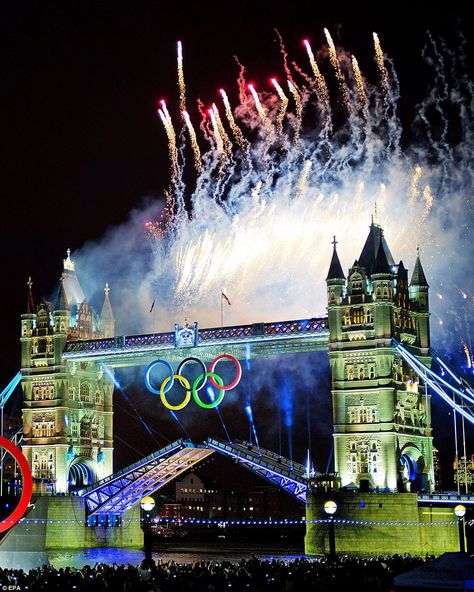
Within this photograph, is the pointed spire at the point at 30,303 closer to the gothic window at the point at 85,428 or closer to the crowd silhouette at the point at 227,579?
the gothic window at the point at 85,428

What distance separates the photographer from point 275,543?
106 metres

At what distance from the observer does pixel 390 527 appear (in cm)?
6469

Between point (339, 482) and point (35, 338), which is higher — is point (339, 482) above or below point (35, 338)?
below

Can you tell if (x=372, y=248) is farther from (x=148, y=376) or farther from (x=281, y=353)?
(x=148, y=376)

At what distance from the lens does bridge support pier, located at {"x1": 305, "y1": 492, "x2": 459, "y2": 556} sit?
64.3 m

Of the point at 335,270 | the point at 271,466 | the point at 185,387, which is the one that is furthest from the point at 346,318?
the point at 185,387

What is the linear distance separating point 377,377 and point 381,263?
6.71 meters

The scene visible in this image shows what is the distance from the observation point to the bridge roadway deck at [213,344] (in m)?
70.9

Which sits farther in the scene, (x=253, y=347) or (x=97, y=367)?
(x=97, y=367)

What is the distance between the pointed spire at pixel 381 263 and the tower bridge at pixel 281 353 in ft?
0.27

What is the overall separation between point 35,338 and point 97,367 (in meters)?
4.83

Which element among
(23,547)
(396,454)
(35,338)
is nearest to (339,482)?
(396,454)

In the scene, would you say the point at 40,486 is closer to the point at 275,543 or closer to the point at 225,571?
the point at 275,543

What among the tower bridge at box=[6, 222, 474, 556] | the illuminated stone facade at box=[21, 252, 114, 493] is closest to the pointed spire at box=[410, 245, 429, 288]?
the tower bridge at box=[6, 222, 474, 556]
